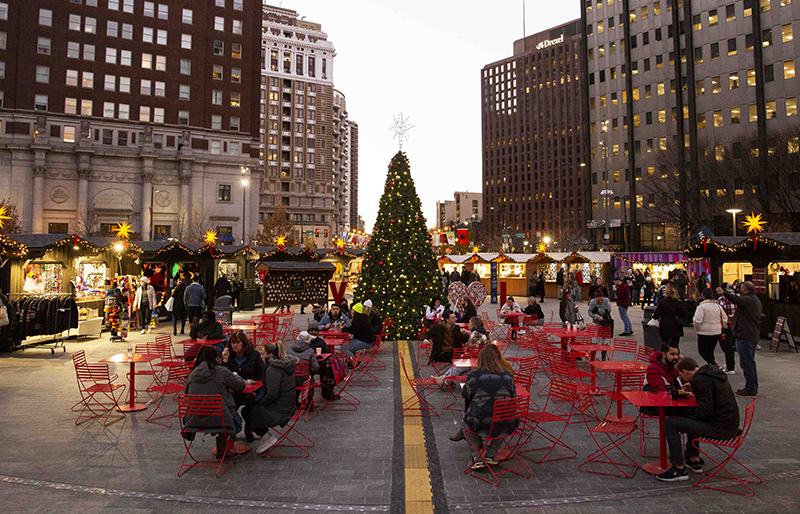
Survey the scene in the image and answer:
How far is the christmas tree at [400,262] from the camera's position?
15461 millimetres

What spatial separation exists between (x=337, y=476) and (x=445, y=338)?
481cm

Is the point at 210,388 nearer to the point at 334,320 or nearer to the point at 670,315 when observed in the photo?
the point at 334,320

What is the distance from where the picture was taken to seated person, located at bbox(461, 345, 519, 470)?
5.54 metres

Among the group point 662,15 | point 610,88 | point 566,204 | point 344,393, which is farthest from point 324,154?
point 344,393

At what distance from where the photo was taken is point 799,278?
14.6m

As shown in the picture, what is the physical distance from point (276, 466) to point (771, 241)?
663 inches

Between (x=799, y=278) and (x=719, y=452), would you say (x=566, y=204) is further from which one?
(x=719, y=452)

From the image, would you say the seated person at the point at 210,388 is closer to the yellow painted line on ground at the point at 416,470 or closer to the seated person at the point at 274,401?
the seated person at the point at 274,401

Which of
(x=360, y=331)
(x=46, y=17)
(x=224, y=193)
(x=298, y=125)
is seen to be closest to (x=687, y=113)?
(x=224, y=193)

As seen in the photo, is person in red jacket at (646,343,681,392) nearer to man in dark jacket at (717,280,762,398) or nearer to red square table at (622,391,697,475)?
red square table at (622,391,697,475)

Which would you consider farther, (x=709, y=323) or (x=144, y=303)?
(x=144, y=303)

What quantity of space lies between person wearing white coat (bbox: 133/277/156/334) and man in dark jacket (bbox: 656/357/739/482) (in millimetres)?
17483

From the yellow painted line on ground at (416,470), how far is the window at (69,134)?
54400mm

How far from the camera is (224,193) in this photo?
5369cm
